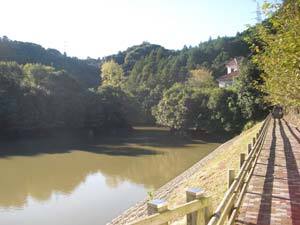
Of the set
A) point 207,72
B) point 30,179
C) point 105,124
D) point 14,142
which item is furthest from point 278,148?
point 207,72

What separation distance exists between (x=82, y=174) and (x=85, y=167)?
2.01 meters

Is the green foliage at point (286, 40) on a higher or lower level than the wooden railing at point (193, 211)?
higher

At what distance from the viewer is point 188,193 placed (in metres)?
4.12

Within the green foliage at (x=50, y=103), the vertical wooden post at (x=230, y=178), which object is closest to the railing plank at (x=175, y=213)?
the vertical wooden post at (x=230, y=178)

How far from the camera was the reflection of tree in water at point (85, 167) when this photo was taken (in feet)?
71.5

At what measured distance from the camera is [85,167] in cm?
2738

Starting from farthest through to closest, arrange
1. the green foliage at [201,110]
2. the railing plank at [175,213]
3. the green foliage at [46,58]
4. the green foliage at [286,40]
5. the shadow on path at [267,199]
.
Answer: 1. the green foliage at [46,58]
2. the green foliage at [201,110]
3. the green foliage at [286,40]
4. the shadow on path at [267,199]
5. the railing plank at [175,213]

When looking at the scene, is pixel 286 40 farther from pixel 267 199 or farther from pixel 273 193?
pixel 267 199

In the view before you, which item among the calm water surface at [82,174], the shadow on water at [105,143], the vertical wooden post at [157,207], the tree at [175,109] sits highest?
the tree at [175,109]

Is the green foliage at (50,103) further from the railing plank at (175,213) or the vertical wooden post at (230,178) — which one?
the railing plank at (175,213)

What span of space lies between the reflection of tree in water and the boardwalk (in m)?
11.8

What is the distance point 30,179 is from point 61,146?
44.7 ft

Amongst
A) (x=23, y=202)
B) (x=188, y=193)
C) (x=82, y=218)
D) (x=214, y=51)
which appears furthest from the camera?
(x=214, y=51)

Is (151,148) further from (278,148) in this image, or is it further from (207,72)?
(207,72)
